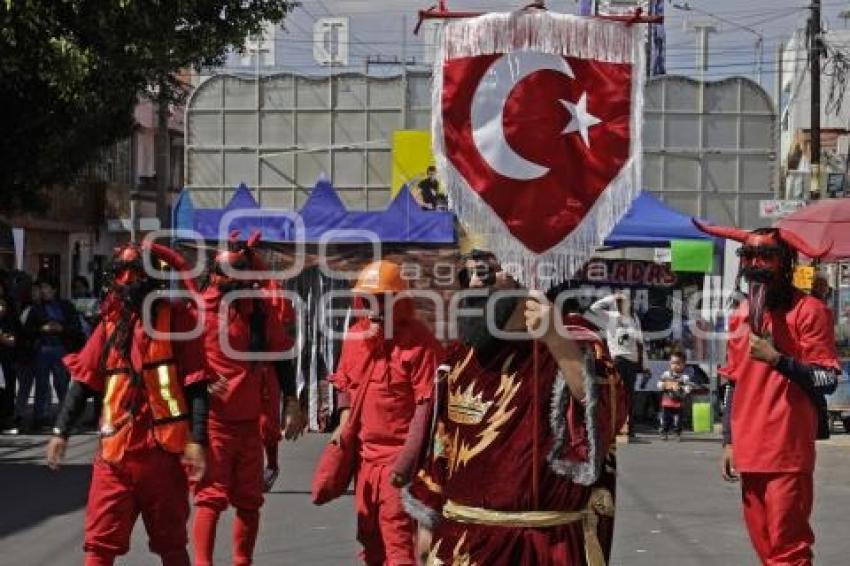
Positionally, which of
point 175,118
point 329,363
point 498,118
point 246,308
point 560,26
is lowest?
point 329,363

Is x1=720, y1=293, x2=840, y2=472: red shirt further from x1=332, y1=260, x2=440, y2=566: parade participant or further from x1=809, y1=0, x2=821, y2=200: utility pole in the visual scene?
x1=809, y1=0, x2=821, y2=200: utility pole

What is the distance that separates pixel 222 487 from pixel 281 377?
3.30 feet

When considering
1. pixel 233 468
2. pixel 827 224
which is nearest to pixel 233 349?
pixel 233 468

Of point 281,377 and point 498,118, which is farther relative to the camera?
point 281,377

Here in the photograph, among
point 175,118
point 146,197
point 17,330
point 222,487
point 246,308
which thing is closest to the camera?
point 222,487

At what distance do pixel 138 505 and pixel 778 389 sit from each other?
9.58 ft

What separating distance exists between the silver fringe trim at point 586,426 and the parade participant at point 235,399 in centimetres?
353

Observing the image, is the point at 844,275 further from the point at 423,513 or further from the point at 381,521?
the point at 423,513

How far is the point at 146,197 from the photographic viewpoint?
52188 mm

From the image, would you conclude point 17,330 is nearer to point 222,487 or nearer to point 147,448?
point 222,487

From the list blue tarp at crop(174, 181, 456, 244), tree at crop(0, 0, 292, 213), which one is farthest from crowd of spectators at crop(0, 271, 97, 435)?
tree at crop(0, 0, 292, 213)

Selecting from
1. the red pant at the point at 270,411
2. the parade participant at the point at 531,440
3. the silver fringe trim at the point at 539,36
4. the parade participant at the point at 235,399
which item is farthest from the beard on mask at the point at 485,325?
the red pant at the point at 270,411

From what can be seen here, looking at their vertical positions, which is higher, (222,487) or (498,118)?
(498,118)

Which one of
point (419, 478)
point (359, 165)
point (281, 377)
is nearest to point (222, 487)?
point (281, 377)
